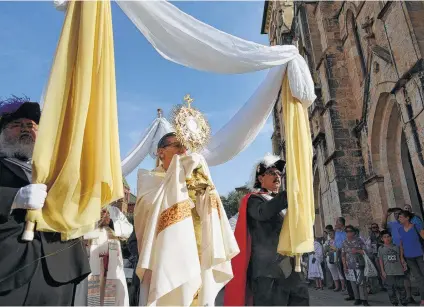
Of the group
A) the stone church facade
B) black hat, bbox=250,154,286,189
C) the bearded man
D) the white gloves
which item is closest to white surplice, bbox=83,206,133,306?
black hat, bbox=250,154,286,189

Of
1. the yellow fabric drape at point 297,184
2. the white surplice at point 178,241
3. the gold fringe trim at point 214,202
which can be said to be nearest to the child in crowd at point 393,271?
the yellow fabric drape at point 297,184

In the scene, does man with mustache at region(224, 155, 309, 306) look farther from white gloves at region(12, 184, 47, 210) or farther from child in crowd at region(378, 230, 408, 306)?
child in crowd at region(378, 230, 408, 306)

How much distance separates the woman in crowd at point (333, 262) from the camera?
9586 millimetres

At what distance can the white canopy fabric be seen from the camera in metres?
3.30

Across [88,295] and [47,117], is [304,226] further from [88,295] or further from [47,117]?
[88,295]

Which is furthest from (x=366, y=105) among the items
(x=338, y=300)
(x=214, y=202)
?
(x=214, y=202)

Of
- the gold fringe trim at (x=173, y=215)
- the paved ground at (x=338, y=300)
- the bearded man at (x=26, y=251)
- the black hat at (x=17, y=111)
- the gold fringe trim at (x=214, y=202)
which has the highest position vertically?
the black hat at (x=17, y=111)

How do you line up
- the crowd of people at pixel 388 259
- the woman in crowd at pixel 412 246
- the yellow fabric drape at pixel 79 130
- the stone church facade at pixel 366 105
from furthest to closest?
the stone church facade at pixel 366 105, the crowd of people at pixel 388 259, the woman in crowd at pixel 412 246, the yellow fabric drape at pixel 79 130

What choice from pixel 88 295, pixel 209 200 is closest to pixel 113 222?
pixel 88 295

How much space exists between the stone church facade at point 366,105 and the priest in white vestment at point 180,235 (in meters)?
7.07

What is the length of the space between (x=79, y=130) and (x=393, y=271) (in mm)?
7348

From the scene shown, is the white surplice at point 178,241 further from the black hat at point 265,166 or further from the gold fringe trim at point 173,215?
the black hat at point 265,166

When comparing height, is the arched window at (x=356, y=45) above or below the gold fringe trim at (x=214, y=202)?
above

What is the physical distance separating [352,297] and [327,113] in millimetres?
8190
